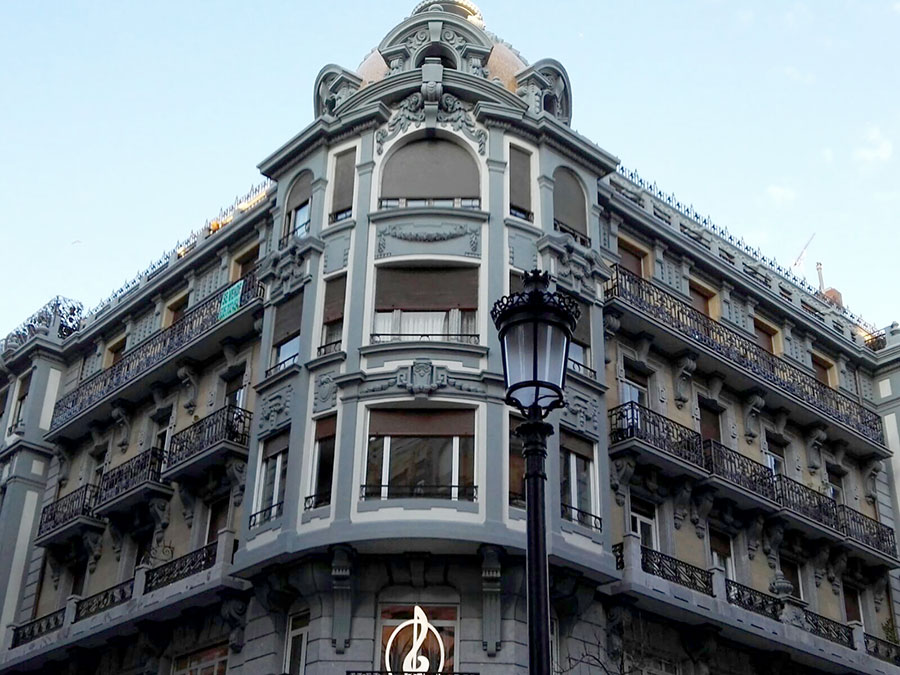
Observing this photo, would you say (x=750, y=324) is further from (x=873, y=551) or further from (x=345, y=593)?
(x=345, y=593)

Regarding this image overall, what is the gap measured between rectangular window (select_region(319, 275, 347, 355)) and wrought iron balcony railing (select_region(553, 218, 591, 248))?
4683mm

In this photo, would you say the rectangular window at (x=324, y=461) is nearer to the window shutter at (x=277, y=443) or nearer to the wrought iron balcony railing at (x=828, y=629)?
the window shutter at (x=277, y=443)

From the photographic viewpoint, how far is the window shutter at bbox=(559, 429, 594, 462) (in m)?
22.1

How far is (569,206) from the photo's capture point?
81.9ft

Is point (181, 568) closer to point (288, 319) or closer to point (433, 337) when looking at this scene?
point (288, 319)

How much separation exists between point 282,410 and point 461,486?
13.9 ft

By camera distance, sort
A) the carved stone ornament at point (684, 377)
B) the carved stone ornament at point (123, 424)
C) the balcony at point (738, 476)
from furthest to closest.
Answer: the carved stone ornament at point (123, 424), the carved stone ornament at point (684, 377), the balcony at point (738, 476)

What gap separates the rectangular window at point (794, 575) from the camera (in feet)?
89.1

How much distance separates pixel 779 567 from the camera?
26.7 metres

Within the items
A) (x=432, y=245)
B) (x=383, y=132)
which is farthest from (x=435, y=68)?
(x=432, y=245)

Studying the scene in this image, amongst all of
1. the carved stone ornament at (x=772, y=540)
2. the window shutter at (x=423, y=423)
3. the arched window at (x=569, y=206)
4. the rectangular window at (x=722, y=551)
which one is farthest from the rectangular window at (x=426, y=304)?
the carved stone ornament at (x=772, y=540)

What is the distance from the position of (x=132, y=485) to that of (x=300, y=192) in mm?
7708

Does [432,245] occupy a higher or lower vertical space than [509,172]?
lower

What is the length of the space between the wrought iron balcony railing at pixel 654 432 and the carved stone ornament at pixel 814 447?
18.2ft
